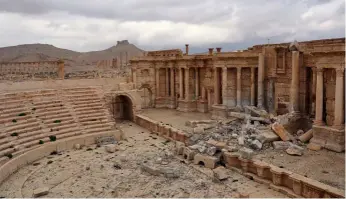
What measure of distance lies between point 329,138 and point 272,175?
12.7 feet

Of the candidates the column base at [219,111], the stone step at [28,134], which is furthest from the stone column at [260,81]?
the stone step at [28,134]

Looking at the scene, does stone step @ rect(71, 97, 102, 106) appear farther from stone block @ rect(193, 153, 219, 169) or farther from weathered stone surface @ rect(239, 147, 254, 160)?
weathered stone surface @ rect(239, 147, 254, 160)

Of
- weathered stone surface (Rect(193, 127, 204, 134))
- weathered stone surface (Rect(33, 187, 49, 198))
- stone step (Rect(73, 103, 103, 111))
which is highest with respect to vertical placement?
stone step (Rect(73, 103, 103, 111))

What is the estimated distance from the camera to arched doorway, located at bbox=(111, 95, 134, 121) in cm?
2286

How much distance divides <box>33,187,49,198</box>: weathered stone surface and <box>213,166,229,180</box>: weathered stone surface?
6.10 m

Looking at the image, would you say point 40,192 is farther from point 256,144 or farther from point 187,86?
Result: point 187,86

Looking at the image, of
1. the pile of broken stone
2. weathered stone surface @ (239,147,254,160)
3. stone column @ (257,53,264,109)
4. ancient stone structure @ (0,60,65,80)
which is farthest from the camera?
ancient stone structure @ (0,60,65,80)

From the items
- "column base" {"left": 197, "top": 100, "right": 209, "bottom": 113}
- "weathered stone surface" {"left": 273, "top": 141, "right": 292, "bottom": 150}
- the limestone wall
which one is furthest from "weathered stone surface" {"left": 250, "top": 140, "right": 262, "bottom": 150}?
the limestone wall

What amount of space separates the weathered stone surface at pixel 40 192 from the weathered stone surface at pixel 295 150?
931 cm

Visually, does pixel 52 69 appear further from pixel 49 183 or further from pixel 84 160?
pixel 49 183

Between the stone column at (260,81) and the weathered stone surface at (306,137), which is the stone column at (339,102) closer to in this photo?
the weathered stone surface at (306,137)

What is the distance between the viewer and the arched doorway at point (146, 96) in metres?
26.5

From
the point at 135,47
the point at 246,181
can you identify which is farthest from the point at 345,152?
the point at 135,47

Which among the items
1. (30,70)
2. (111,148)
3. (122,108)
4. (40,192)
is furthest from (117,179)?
(30,70)
